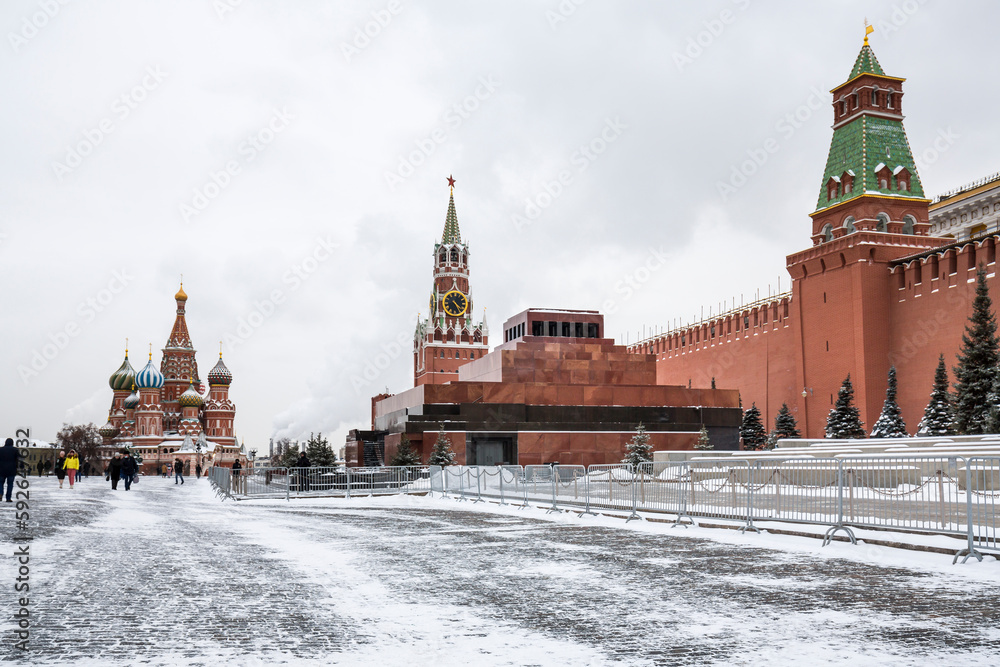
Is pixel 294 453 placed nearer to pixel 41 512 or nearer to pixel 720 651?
pixel 41 512

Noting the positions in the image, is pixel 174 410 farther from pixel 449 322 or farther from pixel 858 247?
pixel 858 247

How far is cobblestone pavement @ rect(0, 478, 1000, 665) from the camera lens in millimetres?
5027

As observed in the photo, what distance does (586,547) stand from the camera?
1074cm

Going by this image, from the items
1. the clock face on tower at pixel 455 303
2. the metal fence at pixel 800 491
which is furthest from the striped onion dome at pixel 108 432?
the metal fence at pixel 800 491

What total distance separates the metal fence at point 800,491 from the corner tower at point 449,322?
79839 mm

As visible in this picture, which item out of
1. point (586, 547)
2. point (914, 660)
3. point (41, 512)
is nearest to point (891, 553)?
point (586, 547)

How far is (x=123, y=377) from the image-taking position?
341 feet

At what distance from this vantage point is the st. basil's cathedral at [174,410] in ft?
303

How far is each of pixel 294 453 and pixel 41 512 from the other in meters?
36.7

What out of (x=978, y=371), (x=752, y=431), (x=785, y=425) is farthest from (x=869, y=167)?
(x=978, y=371)

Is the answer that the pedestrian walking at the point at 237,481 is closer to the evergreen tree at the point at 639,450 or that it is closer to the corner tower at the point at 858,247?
the evergreen tree at the point at 639,450

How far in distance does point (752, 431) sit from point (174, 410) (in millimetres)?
69606

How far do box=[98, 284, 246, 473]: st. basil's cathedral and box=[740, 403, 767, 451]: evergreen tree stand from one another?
58.1m

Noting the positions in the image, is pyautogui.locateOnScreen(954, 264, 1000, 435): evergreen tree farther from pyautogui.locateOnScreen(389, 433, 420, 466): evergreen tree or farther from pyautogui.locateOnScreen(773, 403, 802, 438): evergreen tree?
pyautogui.locateOnScreen(389, 433, 420, 466): evergreen tree
